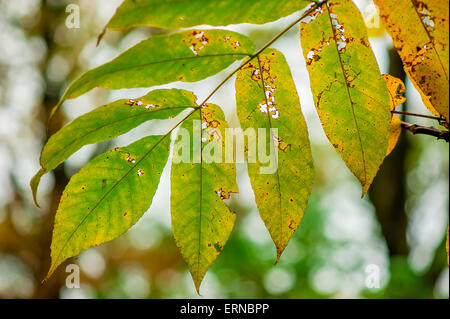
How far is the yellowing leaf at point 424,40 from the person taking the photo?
38 cm

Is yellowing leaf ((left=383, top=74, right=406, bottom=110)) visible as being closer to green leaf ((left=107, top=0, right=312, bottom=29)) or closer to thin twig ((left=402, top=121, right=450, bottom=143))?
thin twig ((left=402, top=121, right=450, bottom=143))

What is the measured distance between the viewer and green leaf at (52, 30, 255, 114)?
0.42m

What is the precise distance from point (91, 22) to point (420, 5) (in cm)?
435

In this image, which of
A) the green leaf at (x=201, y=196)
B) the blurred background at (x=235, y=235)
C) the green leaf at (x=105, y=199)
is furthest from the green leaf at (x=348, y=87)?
the blurred background at (x=235, y=235)

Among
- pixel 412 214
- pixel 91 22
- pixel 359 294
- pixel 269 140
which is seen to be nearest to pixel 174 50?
pixel 269 140

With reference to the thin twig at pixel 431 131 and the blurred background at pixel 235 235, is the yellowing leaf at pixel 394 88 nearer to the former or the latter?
the thin twig at pixel 431 131

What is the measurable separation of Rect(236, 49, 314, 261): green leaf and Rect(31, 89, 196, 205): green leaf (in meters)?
0.10

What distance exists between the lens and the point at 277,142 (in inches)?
19.6

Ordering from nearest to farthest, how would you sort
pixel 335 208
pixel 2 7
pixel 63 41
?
1. pixel 2 7
2. pixel 63 41
3. pixel 335 208

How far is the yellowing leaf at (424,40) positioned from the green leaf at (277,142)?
152 mm

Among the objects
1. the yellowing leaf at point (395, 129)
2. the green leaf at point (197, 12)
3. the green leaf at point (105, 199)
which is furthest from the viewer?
the yellowing leaf at point (395, 129)

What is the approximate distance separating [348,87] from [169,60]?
25 centimetres

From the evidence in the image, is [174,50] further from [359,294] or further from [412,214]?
[412,214]
